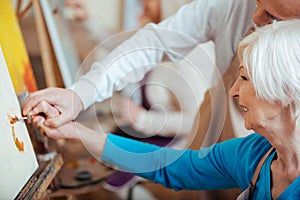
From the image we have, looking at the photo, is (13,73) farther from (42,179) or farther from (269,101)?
(269,101)

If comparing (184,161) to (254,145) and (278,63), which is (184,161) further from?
(278,63)

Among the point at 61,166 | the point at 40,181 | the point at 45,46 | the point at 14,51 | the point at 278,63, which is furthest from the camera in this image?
the point at 45,46

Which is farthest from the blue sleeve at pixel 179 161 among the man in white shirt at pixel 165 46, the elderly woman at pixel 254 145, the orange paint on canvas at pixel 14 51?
the orange paint on canvas at pixel 14 51

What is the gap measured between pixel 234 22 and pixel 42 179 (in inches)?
27.9

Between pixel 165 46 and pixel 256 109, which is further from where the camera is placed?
pixel 165 46

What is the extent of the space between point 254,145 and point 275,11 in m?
0.37

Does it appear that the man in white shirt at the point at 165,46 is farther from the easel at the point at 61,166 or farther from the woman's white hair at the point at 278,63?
the easel at the point at 61,166

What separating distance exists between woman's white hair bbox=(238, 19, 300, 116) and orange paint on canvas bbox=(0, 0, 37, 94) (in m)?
0.77

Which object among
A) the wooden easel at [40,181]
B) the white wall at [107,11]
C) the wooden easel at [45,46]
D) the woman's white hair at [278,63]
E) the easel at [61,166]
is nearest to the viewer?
the woman's white hair at [278,63]

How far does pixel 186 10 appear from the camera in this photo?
1.32m

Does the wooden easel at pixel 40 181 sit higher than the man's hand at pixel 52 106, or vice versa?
the man's hand at pixel 52 106

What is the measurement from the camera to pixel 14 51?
1427mm

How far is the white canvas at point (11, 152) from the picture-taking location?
90 cm

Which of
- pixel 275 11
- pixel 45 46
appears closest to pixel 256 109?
pixel 275 11
